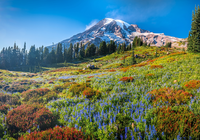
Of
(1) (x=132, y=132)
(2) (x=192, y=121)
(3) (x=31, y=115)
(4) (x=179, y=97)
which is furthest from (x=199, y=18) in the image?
(3) (x=31, y=115)

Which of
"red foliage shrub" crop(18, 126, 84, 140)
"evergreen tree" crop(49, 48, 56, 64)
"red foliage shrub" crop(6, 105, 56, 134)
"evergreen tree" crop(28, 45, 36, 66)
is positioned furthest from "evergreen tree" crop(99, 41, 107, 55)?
"red foliage shrub" crop(18, 126, 84, 140)

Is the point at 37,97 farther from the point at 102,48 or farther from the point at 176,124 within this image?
the point at 102,48

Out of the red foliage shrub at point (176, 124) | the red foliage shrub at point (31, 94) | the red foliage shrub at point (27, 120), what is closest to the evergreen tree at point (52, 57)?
the red foliage shrub at point (31, 94)

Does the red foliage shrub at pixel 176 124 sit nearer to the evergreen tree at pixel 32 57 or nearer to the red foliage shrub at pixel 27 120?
the red foliage shrub at pixel 27 120

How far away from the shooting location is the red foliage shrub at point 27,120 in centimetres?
396

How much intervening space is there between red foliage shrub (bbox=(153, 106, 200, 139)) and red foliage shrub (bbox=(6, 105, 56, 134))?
4.32 m

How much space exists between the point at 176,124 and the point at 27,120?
18.9 ft

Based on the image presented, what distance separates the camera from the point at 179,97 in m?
5.38

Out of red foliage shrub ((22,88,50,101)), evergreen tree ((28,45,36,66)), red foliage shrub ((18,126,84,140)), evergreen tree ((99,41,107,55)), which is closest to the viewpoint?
red foliage shrub ((18,126,84,140))

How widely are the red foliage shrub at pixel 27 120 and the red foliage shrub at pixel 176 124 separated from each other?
432 centimetres

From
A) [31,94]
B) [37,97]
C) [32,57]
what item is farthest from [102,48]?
[37,97]

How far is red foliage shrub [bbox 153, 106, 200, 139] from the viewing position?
3127 mm

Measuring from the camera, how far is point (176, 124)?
335cm

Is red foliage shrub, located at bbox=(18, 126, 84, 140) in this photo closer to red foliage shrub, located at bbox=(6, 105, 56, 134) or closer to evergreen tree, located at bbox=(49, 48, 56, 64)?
red foliage shrub, located at bbox=(6, 105, 56, 134)
